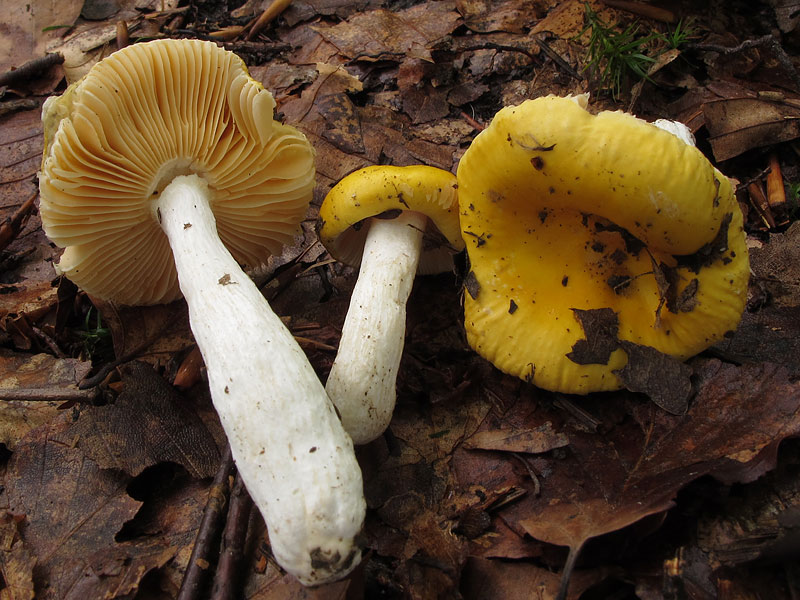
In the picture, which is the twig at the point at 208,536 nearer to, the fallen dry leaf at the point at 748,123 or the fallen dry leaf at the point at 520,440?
the fallen dry leaf at the point at 520,440

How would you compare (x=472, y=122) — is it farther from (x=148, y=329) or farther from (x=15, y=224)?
(x=15, y=224)

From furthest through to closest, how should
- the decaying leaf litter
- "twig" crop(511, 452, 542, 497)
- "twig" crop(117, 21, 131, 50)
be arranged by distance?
"twig" crop(117, 21, 131, 50), "twig" crop(511, 452, 542, 497), the decaying leaf litter

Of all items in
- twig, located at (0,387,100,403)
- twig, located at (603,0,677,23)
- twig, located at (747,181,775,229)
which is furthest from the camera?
twig, located at (603,0,677,23)

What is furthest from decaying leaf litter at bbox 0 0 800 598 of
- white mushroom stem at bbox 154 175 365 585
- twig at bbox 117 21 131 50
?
twig at bbox 117 21 131 50

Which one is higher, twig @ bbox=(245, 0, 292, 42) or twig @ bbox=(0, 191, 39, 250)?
twig @ bbox=(245, 0, 292, 42)

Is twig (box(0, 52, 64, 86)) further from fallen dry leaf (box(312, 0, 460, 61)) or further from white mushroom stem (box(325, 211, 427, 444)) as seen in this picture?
white mushroom stem (box(325, 211, 427, 444))

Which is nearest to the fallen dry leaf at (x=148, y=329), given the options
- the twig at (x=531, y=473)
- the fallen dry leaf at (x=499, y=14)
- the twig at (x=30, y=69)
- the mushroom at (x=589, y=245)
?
the mushroom at (x=589, y=245)
